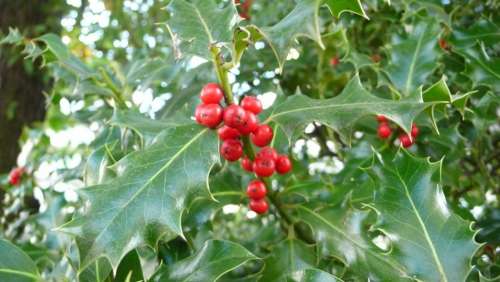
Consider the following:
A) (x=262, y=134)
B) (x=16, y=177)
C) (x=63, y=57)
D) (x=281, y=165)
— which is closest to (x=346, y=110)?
(x=262, y=134)

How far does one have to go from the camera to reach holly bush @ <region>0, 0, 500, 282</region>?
1.01 meters

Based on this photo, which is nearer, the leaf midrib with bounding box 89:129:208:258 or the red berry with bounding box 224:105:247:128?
the leaf midrib with bounding box 89:129:208:258

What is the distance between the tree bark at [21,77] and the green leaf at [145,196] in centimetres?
282

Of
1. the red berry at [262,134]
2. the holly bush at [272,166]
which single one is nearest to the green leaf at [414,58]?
the holly bush at [272,166]

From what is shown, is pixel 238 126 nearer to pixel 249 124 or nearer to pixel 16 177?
pixel 249 124

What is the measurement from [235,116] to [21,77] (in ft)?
10.2

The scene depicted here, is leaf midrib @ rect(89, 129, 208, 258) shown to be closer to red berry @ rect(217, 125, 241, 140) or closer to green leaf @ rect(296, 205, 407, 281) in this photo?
red berry @ rect(217, 125, 241, 140)

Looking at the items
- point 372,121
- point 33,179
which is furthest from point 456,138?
point 33,179

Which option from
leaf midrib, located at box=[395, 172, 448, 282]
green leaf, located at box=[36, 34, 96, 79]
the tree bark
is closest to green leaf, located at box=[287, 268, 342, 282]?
leaf midrib, located at box=[395, 172, 448, 282]

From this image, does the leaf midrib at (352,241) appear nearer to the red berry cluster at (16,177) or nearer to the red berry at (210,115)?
the red berry at (210,115)

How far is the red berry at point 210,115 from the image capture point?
1.11 meters

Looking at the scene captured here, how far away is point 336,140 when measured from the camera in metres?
2.06

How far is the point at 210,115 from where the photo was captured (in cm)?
111

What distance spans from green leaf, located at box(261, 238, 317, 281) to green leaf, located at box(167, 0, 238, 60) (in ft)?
1.70
